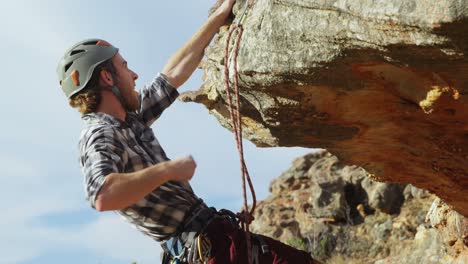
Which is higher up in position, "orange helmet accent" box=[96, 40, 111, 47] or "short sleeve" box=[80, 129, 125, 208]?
"orange helmet accent" box=[96, 40, 111, 47]

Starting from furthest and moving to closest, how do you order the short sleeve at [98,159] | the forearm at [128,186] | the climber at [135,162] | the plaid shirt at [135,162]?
the climber at [135,162] → the plaid shirt at [135,162] → the short sleeve at [98,159] → the forearm at [128,186]

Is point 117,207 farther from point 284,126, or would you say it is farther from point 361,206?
point 361,206

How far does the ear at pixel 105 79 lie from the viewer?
6.04 meters

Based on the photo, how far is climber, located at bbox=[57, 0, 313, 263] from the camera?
17.9 feet

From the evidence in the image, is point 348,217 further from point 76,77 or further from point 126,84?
point 76,77

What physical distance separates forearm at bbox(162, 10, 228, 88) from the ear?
821mm

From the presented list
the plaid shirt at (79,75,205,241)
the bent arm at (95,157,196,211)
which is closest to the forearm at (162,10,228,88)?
the plaid shirt at (79,75,205,241)

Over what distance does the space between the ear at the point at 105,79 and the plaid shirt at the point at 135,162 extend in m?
0.30

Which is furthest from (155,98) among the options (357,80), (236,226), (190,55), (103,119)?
(357,80)

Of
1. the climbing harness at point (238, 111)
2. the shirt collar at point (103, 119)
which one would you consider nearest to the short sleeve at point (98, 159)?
the shirt collar at point (103, 119)

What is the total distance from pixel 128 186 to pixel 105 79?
1.39m

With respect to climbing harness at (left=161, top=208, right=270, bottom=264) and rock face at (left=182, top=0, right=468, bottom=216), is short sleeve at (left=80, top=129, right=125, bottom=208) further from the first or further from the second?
rock face at (left=182, top=0, right=468, bottom=216)

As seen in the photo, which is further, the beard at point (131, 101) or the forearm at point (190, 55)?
the forearm at point (190, 55)

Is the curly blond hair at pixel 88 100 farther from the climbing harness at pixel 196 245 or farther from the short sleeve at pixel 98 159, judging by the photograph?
the climbing harness at pixel 196 245
